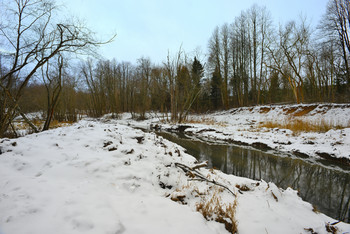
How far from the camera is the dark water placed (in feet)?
11.3

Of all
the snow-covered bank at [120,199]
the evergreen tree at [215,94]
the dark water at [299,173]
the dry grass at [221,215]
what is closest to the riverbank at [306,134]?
the dark water at [299,173]

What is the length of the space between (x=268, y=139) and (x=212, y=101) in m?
22.5

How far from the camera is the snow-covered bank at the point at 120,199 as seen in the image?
5.48 feet

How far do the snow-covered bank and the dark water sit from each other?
1.35 metres

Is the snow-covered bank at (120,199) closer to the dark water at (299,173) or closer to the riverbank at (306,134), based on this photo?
the dark water at (299,173)

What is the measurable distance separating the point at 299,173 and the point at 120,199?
581 cm

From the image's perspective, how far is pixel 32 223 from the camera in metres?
→ 1.51

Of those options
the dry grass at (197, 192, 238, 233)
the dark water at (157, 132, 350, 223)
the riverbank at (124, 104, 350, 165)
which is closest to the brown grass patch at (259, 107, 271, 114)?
the riverbank at (124, 104, 350, 165)

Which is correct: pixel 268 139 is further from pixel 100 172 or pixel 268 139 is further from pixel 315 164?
pixel 100 172

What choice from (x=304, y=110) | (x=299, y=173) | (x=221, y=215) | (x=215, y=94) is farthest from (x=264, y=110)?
(x=221, y=215)

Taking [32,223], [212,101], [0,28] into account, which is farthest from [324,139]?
[212,101]

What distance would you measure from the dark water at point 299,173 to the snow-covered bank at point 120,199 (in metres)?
1.35

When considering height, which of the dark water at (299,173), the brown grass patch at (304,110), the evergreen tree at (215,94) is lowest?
the dark water at (299,173)

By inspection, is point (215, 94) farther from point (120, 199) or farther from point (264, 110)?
point (120, 199)
